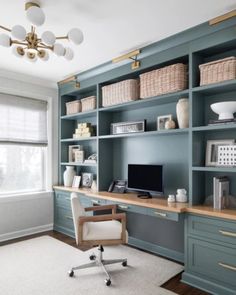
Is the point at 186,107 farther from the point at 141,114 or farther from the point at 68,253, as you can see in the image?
the point at 68,253

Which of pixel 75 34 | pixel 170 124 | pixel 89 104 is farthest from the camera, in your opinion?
pixel 89 104

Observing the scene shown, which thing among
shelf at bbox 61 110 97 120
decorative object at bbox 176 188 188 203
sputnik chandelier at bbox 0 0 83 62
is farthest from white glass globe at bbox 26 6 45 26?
decorative object at bbox 176 188 188 203

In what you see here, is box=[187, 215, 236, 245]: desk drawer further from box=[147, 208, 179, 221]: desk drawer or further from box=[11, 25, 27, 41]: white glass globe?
box=[11, 25, 27, 41]: white glass globe

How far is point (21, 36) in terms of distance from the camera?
6.36 ft

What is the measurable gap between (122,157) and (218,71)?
188 cm

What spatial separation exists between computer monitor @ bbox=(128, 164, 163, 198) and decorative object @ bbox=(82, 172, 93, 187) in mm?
960

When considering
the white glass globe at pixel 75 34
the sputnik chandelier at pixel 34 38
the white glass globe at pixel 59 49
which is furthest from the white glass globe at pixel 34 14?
the white glass globe at pixel 59 49

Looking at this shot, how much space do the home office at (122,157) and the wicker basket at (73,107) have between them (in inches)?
0.7

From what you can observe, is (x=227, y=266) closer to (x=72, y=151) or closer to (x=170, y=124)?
(x=170, y=124)

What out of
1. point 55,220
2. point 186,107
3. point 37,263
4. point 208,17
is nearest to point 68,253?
point 37,263

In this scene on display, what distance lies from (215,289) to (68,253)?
5.98 ft

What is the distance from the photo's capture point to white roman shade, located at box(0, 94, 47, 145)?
3857mm

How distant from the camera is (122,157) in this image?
373 cm

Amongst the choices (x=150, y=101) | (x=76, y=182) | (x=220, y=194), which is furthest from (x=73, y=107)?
(x=220, y=194)
